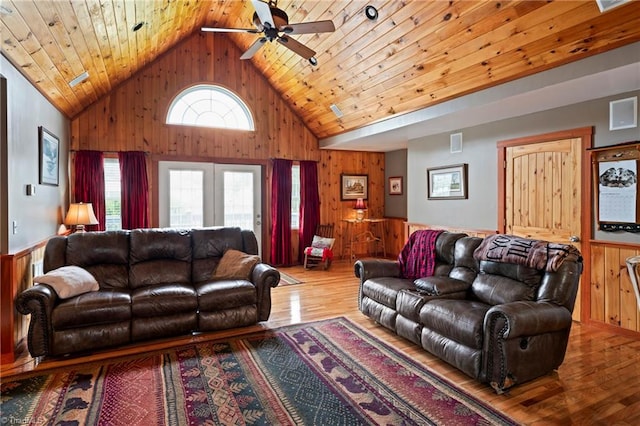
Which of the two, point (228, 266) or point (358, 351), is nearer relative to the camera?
point (358, 351)

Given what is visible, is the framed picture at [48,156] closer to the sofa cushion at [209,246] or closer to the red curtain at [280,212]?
the sofa cushion at [209,246]

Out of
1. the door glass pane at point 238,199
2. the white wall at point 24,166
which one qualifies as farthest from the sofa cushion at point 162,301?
the door glass pane at point 238,199

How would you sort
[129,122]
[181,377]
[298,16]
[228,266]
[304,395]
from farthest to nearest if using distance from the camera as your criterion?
[129,122], [298,16], [228,266], [181,377], [304,395]

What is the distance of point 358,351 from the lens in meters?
3.32

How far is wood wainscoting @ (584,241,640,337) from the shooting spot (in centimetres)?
368

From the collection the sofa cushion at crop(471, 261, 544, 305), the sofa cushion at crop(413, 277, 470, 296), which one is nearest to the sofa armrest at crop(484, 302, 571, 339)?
the sofa cushion at crop(471, 261, 544, 305)

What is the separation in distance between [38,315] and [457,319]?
11.1 feet

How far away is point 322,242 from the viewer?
7.19 m

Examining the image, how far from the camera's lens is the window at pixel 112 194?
611 cm

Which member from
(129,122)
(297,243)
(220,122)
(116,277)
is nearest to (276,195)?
(297,243)

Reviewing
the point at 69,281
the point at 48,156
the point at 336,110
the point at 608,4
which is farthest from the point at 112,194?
the point at 608,4

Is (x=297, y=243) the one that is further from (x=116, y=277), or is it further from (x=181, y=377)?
(x=181, y=377)

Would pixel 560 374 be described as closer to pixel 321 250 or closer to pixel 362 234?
pixel 321 250

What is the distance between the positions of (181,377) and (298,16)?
454 cm
